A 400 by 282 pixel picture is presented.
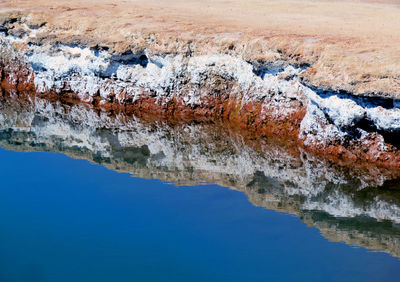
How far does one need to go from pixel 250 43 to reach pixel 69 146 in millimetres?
6691

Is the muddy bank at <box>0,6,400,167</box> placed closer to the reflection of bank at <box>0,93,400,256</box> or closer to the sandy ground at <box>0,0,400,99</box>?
the sandy ground at <box>0,0,400,99</box>

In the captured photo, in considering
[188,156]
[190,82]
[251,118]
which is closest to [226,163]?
[188,156]

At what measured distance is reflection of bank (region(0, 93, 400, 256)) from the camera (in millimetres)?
12297

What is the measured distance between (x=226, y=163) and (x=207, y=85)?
13.3 feet

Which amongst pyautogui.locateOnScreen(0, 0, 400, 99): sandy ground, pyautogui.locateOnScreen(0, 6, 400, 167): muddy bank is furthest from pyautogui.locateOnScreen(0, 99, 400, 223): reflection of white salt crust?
pyautogui.locateOnScreen(0, 0, 400, 99): sandy ground

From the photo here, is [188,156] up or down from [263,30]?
down

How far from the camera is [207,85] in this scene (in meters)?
18.7

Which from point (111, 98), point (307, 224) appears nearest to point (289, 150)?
point (307, 224)

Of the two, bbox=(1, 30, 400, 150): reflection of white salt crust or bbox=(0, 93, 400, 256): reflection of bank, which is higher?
bbox=(1, 30, 400, 150): reflection of white salt crust

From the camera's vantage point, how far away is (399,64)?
14.6m

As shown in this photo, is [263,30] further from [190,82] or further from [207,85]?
[190,82]

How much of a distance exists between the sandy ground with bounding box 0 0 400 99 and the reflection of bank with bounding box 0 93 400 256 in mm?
2448

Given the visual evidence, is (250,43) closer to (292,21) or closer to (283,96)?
(283,96)

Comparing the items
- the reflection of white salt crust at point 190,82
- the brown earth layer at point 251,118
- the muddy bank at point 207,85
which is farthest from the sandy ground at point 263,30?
the brown earth layer at point 251,118
